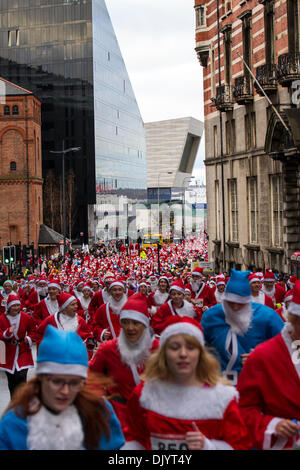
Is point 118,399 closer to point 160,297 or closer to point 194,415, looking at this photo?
point 194,415

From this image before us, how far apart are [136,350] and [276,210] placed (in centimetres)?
2653

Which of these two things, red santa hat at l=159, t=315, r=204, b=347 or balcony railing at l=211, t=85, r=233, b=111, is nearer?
red santa hat at l=159, t=315, r=204, b=347

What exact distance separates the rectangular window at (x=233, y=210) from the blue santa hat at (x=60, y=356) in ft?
115

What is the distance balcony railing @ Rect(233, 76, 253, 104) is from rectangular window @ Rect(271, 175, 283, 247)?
4307 millimetres

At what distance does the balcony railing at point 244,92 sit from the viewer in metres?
34.7

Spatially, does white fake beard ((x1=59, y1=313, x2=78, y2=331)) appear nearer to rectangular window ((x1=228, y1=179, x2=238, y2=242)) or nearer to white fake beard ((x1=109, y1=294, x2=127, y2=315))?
white fake beard ((x1=109, y1=294, x2=127, y2=315))

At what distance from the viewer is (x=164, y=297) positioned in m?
16.5

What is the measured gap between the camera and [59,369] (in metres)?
3.91

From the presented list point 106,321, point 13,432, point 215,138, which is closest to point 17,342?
point 106,321

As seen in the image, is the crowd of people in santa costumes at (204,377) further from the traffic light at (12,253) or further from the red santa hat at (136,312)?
the traffic light at (12,253)

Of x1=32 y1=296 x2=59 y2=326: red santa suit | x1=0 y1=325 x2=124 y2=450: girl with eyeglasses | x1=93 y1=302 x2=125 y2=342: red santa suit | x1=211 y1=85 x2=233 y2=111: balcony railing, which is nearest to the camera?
x1=0 y1=325 x2=124 y2=450: girl with eyeglasses

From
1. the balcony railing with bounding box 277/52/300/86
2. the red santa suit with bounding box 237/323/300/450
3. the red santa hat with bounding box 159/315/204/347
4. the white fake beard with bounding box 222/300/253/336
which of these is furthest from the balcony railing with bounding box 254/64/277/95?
the red santa hat with bounding box 159/315/204/347

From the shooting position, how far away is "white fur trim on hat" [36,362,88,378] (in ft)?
12.8

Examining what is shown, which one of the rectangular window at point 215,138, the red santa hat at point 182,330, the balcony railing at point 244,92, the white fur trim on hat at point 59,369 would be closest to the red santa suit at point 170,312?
the red santa hat at point 182,330
